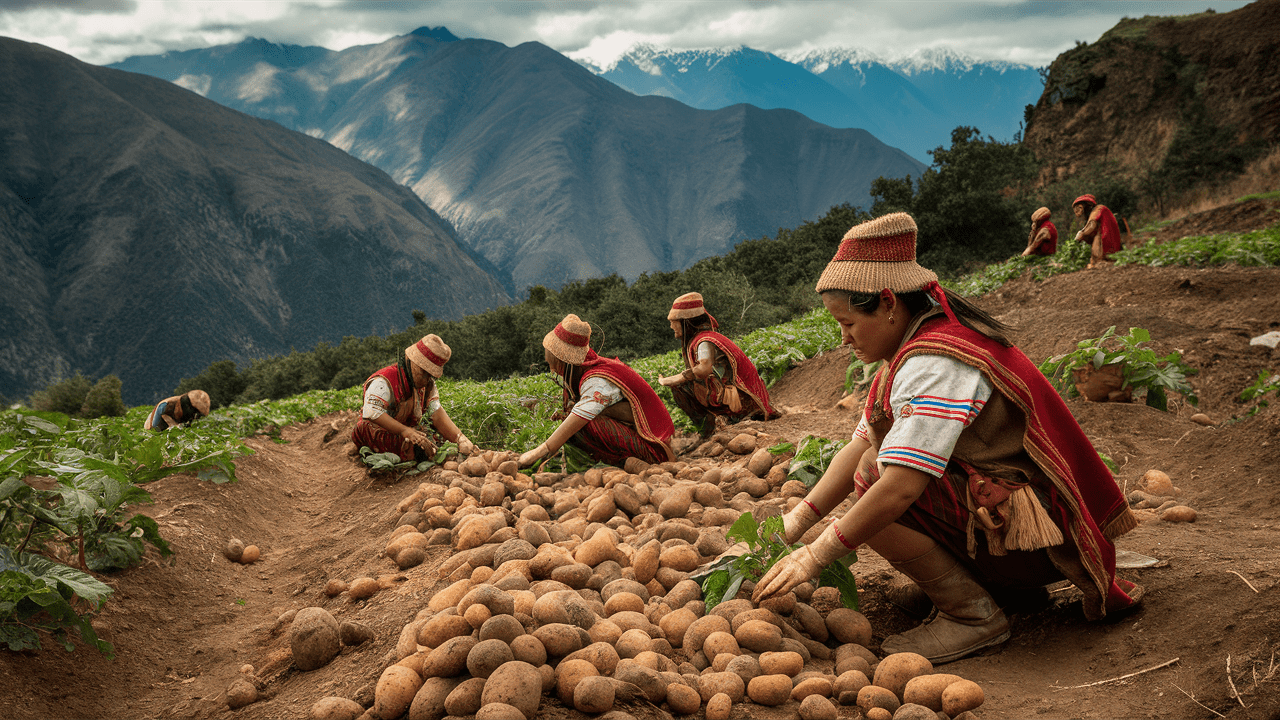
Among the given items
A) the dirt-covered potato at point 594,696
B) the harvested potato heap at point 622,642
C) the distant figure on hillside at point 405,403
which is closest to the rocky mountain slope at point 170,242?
the distant figure on hillside at point 405,403

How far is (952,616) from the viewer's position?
216cm

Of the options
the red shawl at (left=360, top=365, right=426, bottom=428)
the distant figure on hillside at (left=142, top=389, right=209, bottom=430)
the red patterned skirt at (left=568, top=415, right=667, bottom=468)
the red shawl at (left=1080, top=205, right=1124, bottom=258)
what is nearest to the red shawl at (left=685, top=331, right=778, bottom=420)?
the red patterned skirt at (left=568, top=415, right=667, bottom=468)

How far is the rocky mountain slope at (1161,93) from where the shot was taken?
25.4 metres

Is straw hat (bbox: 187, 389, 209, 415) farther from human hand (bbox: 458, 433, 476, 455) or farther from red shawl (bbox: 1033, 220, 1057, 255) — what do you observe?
red shawl (bbox: 1033, 220, 1057, 255)

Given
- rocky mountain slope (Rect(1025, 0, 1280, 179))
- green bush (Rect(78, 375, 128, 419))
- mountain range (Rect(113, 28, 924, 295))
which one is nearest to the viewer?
rocky mountain slope (Rect(1025, 0, 1280, 179))

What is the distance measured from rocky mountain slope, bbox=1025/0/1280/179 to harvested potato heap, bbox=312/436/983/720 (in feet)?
102

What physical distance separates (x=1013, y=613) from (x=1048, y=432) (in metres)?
0.76

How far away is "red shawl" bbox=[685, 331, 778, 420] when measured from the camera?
5.55 m

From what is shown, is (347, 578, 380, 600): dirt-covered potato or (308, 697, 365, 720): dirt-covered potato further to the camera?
(347, 578, 380, 600): dirt-covered potato

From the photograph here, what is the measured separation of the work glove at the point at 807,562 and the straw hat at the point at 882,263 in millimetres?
733

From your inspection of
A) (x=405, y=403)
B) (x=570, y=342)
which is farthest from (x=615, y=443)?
(x=405, y=403)

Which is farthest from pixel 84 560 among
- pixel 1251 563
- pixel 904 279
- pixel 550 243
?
pixel 550 243

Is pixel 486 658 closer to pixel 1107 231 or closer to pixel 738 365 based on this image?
pixel 738 365

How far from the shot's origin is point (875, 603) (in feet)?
8.32
